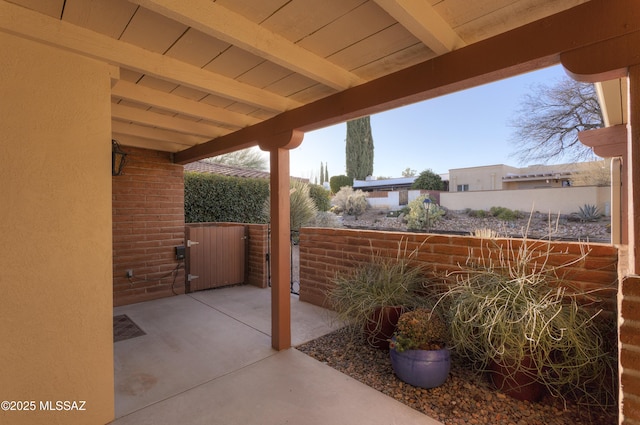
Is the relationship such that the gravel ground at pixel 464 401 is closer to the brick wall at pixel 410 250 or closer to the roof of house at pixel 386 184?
the brick wall at pixel 410 250

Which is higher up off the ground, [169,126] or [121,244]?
[169,126]

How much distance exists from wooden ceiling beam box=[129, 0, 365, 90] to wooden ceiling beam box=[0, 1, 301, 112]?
0.66 m

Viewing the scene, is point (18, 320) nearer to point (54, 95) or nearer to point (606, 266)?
point (54, 95)

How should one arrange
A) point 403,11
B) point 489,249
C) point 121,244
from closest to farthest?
point 403,11 → point 489,249 → point 121,244

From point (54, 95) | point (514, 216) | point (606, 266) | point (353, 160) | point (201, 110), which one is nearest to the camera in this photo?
point (54, 95)

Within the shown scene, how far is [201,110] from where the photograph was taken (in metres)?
3.02

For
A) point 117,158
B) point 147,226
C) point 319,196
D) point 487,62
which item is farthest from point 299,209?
point 487,62

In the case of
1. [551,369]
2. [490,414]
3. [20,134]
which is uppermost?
[20,134]

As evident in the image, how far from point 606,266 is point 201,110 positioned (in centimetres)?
366

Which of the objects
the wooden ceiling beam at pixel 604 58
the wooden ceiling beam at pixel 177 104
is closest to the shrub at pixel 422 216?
the wooden ceiling beam at pixel 177 104

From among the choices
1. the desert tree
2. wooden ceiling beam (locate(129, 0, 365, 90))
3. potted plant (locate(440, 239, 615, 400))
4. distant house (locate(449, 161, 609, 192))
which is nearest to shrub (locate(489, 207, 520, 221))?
the desert tree

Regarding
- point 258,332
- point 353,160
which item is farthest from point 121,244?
point 353,160

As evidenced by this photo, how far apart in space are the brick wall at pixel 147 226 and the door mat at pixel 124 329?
0.71 metres

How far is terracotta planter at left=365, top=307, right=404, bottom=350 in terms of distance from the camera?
2.91 m
